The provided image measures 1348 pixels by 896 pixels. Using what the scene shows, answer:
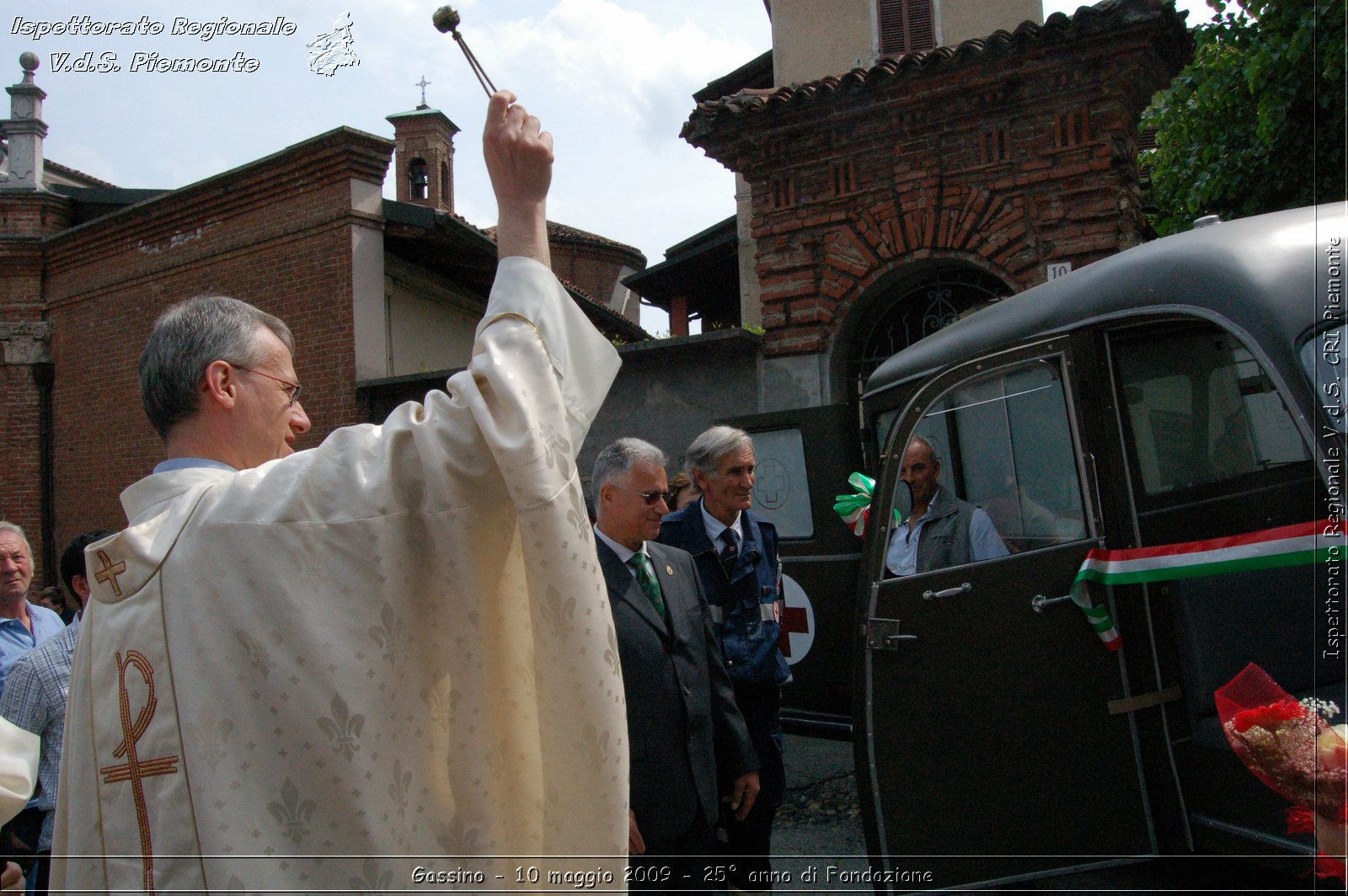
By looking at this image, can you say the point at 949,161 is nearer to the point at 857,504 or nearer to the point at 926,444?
the point at 857,504

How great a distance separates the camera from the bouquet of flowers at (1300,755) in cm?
181

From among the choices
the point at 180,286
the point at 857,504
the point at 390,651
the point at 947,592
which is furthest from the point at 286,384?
the point at 180,286

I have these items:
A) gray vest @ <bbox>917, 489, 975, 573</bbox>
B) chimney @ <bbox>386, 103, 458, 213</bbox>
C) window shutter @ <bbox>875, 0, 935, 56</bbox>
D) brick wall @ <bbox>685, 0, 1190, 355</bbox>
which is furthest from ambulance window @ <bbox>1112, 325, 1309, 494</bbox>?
chimney @ <bbox>386, 103, 458, 213</bbox>

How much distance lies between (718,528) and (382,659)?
281 cm

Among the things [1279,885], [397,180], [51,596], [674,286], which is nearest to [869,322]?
[674,286]

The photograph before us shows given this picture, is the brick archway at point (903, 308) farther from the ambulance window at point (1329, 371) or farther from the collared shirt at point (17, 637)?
the collared shirt at point (17, 637)

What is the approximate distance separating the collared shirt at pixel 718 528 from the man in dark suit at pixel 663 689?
64cm

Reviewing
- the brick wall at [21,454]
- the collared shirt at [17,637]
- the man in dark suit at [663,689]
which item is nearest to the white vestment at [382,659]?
the man in dark suit at [663,689]

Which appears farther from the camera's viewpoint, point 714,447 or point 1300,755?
point 714,447

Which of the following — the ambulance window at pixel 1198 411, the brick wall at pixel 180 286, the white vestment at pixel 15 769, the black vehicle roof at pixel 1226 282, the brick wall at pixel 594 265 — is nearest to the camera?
the white vestment at pixel 15 769

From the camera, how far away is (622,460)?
3.29 metres

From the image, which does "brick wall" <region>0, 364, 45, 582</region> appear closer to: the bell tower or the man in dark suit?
the man in dark suit

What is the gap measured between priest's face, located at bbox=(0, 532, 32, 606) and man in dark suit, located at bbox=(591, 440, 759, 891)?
8.11 feet

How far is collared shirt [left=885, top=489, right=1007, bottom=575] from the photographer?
3.46 metres
